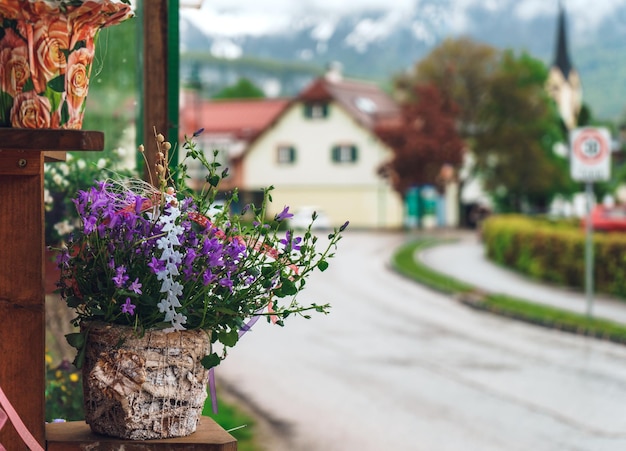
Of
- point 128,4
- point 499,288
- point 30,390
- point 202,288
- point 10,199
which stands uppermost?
point 128,4

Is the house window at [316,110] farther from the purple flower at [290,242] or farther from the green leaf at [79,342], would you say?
the green leaf at [79,342]

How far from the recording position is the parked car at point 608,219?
37.6m

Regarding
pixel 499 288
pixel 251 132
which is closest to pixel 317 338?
pixel 499 288

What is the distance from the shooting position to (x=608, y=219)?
39.3 metres

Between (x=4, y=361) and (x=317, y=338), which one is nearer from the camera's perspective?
(x=4, y=361)

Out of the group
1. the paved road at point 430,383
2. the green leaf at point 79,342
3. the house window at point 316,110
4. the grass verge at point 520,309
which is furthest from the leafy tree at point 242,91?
the green leaf at point 79,342

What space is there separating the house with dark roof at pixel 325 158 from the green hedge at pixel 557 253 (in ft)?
106

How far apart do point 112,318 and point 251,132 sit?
70749 millimetres

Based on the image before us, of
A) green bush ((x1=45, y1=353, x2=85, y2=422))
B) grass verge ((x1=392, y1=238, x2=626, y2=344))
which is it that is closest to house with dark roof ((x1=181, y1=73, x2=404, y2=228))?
grass verge ((x1=392, y1=238, x2=626, y2=344))

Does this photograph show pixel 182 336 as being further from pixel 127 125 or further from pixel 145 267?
pixel 127 125

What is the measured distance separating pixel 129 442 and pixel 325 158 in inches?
2632

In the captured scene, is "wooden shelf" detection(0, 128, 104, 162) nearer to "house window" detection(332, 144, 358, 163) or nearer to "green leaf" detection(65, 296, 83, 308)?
"green leaf" detection(65, 296, 83, 308)

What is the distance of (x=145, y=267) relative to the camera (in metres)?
3.27

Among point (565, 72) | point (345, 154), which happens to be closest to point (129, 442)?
point (345, 154)
